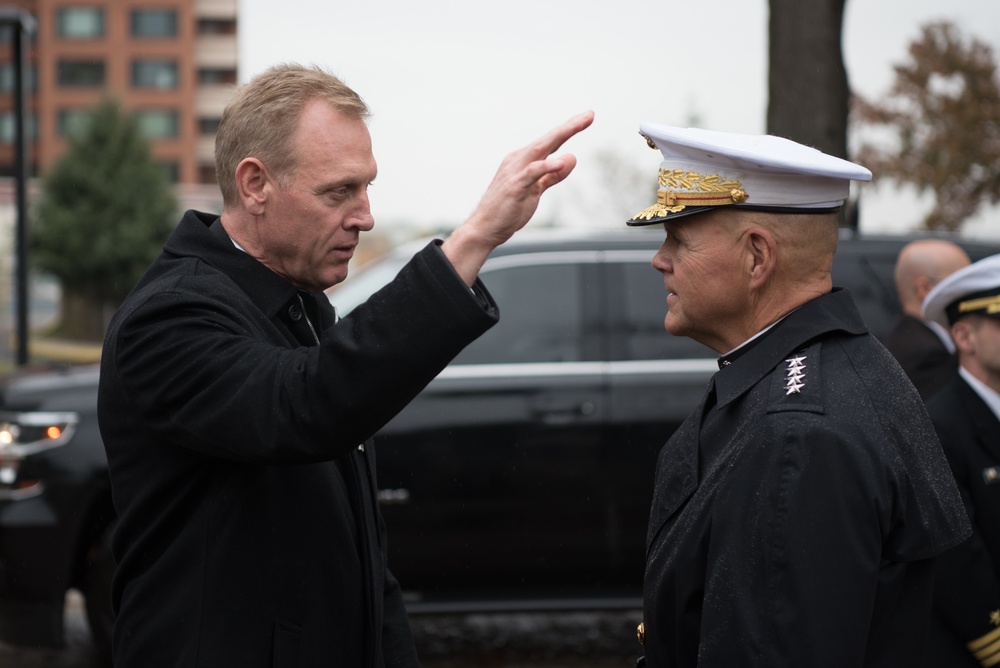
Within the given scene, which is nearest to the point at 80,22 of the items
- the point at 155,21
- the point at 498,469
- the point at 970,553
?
the point at 155,21

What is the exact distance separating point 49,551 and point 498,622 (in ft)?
9.32

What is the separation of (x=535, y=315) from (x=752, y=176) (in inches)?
146

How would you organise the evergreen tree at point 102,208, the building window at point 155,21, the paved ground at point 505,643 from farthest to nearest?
1. the building window at point 155,21
2. the evergreen tree at point 102,208
3. the paved ground at point 505,643

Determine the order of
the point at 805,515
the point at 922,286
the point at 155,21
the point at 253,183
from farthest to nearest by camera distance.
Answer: the point at 155,21 → the point at 922,286 → the point at 253,183 → the point at 805,515

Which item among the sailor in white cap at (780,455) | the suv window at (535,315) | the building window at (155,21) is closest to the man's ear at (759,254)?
the sailor in white cap at (780,455)

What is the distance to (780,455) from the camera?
6.11 feet

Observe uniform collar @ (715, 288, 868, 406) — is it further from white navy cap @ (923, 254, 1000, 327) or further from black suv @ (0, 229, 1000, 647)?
black suv @ (0, 229, 1000, 647)

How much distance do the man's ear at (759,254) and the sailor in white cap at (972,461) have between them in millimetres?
1274

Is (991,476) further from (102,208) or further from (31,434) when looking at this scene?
(102,208)

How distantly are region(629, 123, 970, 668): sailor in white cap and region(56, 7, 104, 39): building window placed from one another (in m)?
77.6

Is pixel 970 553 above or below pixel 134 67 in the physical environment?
below

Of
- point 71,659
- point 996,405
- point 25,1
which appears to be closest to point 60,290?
point 25,1

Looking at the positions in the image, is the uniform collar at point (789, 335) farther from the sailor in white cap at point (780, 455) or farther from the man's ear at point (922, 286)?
the man's ear at point (922, 286)

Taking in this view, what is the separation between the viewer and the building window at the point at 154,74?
74.2 meters
